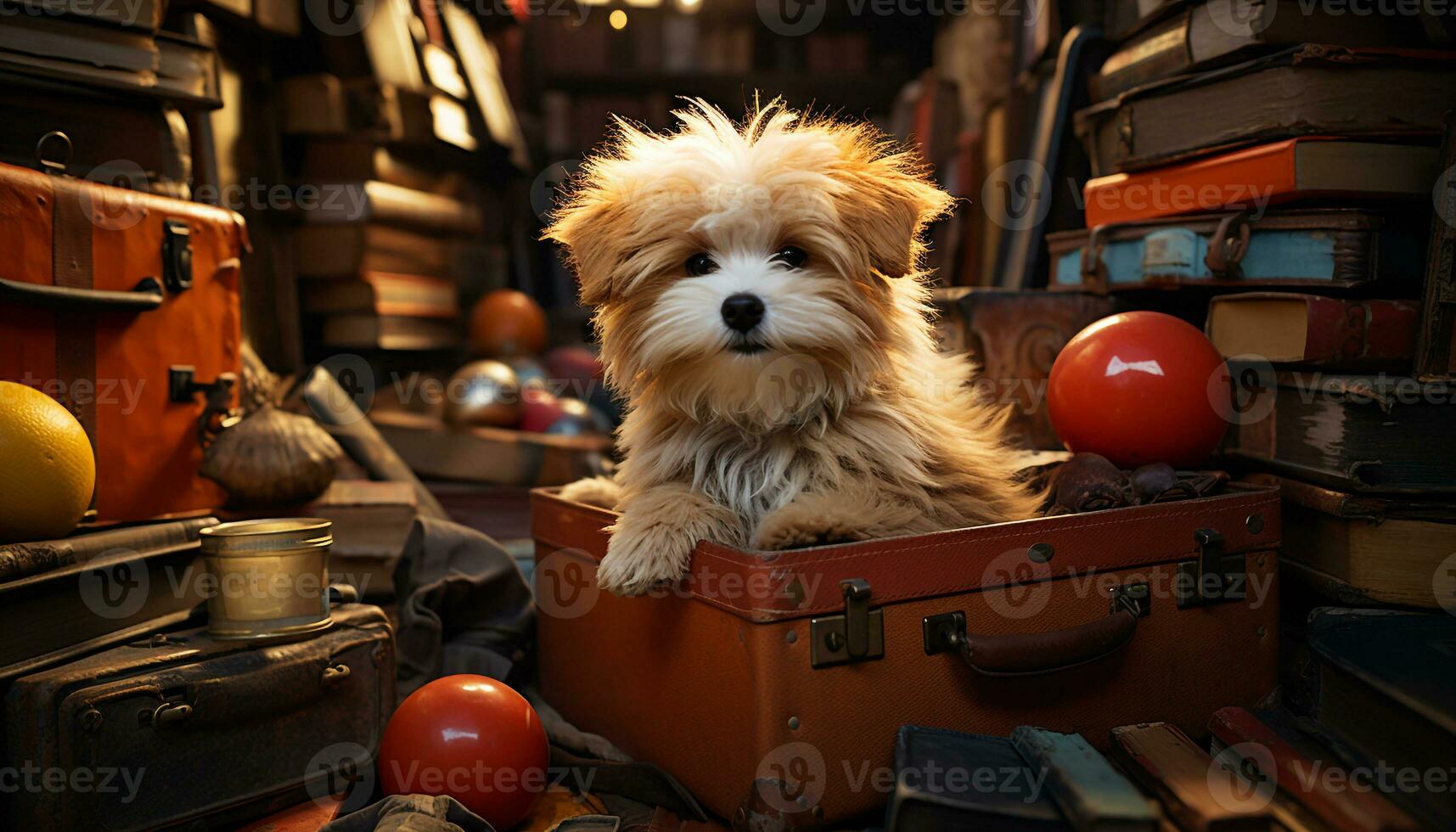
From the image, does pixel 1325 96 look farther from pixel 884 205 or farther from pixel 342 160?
pixel 342 160

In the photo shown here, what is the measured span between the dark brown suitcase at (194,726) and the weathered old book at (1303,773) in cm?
156

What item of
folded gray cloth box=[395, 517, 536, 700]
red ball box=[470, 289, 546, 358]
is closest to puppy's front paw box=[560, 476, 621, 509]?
folded gray cloth box=[395, 517, 536, 700]

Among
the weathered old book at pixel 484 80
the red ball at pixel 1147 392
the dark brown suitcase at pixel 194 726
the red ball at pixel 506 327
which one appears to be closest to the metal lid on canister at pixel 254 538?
the dark brown suitcase at pixel 194 726

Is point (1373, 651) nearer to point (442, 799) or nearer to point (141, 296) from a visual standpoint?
point (442, 799)

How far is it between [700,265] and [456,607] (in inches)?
45.4

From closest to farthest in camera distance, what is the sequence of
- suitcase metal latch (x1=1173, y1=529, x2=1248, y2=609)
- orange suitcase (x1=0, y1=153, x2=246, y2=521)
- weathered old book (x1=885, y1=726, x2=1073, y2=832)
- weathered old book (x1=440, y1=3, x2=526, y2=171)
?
1. weathered old book (x1=885, y1=726, x2=1073, y2=832)
2. suitcase metal latch (x1=1173, y1=529, x2=1248, y2=609)
3. orange suitcase (x1=0, y1=153, x2=246, y2=521)
4. weathered old book (x1=440, y1=3, x2=526, y2=171)

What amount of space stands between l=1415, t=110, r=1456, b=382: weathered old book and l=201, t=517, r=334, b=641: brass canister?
216 cm

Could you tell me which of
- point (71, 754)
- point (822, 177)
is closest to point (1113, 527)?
point (822, 177)

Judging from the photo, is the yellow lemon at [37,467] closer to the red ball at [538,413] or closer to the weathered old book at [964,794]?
the weathered old book at [964,794]

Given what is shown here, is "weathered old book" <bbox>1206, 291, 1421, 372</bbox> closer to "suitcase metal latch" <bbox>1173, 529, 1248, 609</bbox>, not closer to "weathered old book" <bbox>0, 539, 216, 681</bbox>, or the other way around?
"suitcase metal latch" <bbox>1173, 529, 1248, 609</bbox>

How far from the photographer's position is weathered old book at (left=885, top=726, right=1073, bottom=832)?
1361mm

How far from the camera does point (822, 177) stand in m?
1.73

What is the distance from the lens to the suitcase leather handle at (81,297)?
1.96 m

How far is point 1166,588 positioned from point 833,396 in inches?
28.8
